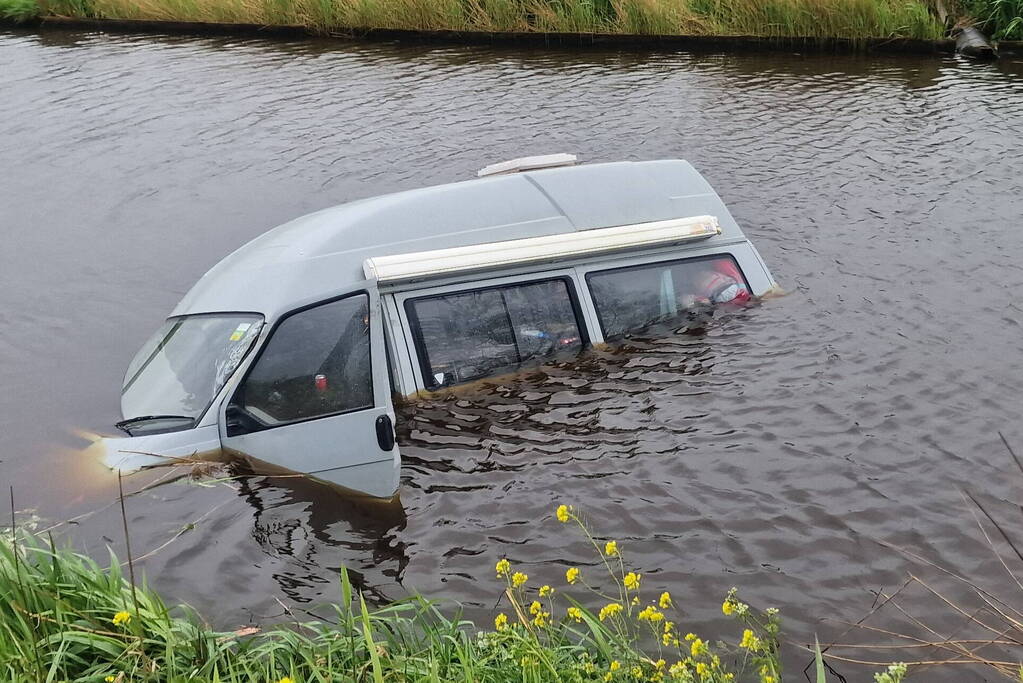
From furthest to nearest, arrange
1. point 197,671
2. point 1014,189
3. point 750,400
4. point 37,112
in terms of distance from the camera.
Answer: point 37,112 → point 1014,189 → point 750,400 → point 197,671

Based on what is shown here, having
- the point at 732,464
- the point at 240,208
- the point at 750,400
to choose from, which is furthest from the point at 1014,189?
the point at 240,208

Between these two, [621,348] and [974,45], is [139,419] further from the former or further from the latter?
[974,45]

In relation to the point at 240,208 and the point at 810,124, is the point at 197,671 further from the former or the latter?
the point at 810,124

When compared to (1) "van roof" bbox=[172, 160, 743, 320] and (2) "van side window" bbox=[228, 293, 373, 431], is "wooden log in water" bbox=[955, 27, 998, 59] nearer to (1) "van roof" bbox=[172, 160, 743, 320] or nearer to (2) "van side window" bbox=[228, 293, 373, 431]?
(1) "van roof" bbox=[172, 160, 743, 320]

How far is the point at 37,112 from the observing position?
19.6 metres

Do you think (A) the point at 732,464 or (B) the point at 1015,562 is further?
(A) the point at 732,464

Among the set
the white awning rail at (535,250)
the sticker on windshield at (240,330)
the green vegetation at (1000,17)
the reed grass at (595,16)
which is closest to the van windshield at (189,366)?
the sticker on windshield at (240,330)

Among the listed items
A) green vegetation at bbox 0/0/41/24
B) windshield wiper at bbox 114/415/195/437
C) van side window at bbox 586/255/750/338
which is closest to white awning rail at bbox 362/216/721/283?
van side window at bbox 586/255/750/338

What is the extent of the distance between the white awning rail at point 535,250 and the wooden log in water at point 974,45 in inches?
589

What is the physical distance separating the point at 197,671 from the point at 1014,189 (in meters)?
12.9

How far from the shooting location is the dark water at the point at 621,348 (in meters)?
Answer: 7.12

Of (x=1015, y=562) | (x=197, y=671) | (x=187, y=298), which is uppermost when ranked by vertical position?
(x=187, y=298)

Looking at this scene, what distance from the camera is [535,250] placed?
8523mm

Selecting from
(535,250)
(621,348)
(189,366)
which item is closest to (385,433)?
(189,366)
